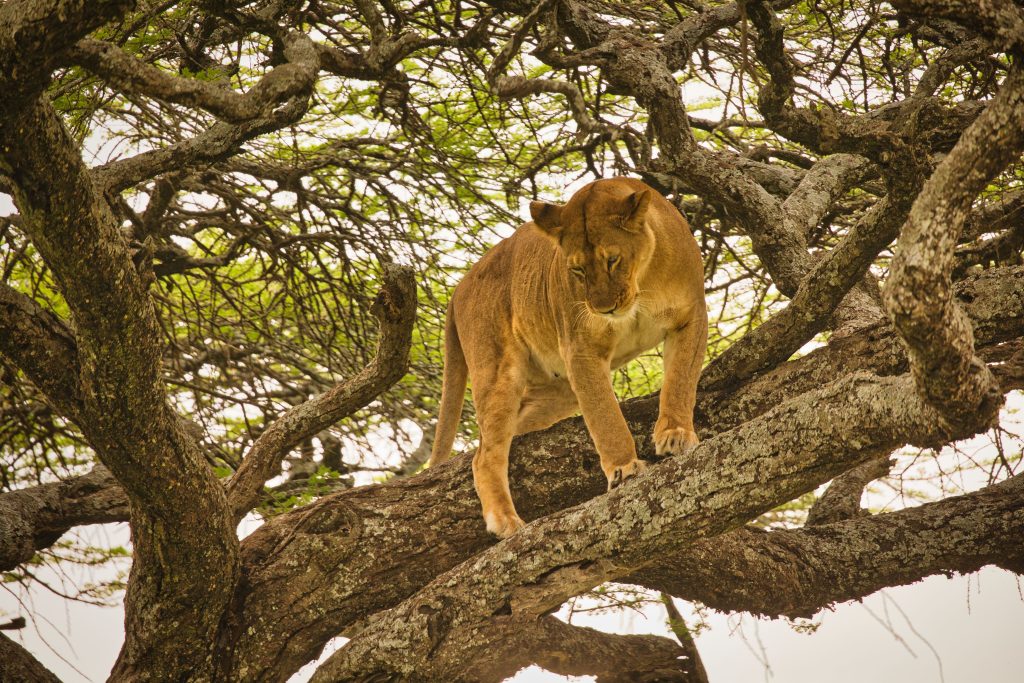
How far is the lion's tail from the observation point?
536 cm

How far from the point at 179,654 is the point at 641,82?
11.2 ft

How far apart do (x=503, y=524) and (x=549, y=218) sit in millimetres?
1414

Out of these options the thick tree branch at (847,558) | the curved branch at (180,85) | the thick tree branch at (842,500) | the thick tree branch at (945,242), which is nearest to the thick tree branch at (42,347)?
the curved branch at (180,85)

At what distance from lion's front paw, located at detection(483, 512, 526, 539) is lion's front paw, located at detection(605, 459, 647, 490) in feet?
1.54

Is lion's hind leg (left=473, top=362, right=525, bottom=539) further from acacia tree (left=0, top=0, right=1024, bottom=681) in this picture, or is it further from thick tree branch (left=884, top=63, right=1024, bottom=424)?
thick tree branch (left=884, top=63, right=1024, bottom=424)

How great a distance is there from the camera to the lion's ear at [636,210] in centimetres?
441

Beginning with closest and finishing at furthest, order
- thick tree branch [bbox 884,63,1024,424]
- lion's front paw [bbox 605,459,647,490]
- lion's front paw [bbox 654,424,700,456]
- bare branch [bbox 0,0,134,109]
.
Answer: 1. thick tree branch [bbox 884,63,1024,424]
2. bare branch [bbox 0,0,134,109]
3. lion's front paw [bbox 605,459,647,490]
4. lion's front paw [bbox 654,424,700,456]

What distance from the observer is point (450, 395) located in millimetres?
5426

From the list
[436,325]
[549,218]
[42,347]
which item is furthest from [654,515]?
[436,325]

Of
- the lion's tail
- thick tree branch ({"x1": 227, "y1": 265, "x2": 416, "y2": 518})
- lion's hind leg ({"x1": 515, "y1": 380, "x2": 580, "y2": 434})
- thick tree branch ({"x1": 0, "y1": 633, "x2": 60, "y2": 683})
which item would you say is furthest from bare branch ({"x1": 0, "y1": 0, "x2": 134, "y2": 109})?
lion's hind leg ({"x1": 515, "y1": 380, "x2": 580, "y2": 434})

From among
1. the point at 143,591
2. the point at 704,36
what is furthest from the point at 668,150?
the point at 143,591

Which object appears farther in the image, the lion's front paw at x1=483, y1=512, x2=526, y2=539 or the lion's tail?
the lion's tail

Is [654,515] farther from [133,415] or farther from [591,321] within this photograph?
[133,415]

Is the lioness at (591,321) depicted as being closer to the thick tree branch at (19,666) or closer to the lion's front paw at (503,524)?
the lion's front paw at (503,524)
